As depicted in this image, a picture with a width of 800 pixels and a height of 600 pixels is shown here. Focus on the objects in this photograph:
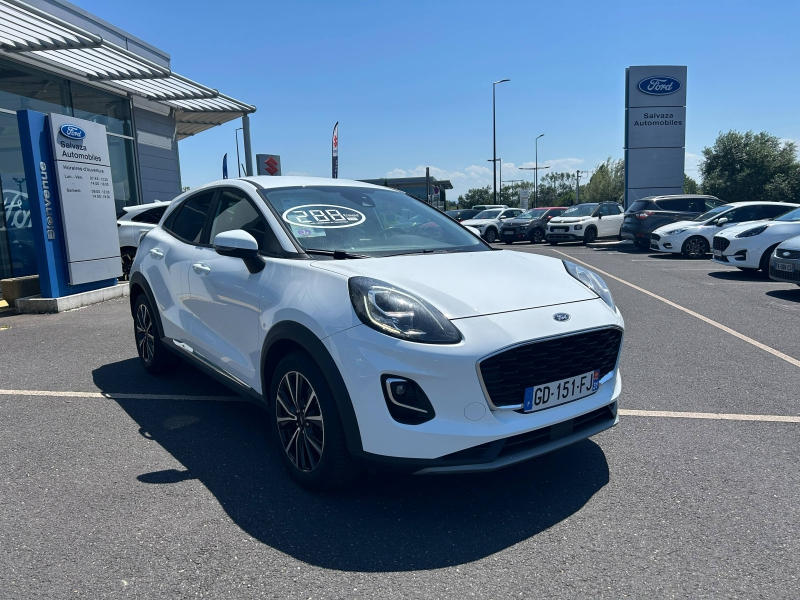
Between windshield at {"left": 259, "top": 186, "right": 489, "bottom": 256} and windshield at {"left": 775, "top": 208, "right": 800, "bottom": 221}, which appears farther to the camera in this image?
windshield at {"left": 775, "top": 208, "right": 800, "bottom": 221}

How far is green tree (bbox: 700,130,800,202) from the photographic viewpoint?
43156 millimetres

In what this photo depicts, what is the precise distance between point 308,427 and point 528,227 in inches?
860

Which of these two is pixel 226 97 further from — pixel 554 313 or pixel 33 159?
pixel 554 313

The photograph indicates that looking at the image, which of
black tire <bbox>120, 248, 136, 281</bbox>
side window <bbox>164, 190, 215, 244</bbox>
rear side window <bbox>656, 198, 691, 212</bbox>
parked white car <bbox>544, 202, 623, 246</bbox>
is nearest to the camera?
side window <bbox>164, 190, 215, 244</bbox>

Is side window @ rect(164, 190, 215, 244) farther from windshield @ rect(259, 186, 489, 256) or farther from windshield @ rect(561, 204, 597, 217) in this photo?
windshield @ rect(561, 204, 597, 217)

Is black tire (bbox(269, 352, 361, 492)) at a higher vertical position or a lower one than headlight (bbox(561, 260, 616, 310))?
lower

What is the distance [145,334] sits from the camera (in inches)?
200

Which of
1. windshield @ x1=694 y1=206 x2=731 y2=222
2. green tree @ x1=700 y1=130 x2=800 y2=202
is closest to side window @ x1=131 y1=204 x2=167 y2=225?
windshield @ x1=694 y1=206 x2=731 y2=222

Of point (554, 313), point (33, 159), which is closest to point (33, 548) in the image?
point (554, 313)

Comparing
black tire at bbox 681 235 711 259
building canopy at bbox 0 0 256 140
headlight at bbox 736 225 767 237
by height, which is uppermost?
building canopy at bbox 0 0 256 140

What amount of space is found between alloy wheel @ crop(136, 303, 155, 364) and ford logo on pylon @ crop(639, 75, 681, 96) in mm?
24339

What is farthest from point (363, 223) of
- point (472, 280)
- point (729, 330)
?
point (729, 330)

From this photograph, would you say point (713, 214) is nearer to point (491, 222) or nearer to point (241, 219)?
point (491, 222)

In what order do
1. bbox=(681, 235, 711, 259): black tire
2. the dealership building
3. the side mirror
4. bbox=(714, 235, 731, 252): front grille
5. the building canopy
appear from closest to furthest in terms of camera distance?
1. the side mirror
2. the building canopy
3. the dealership building
4. bbox=(714, 235, 731, 252): front grille
5. bbox=(681, 235, 711, 259): black tire
